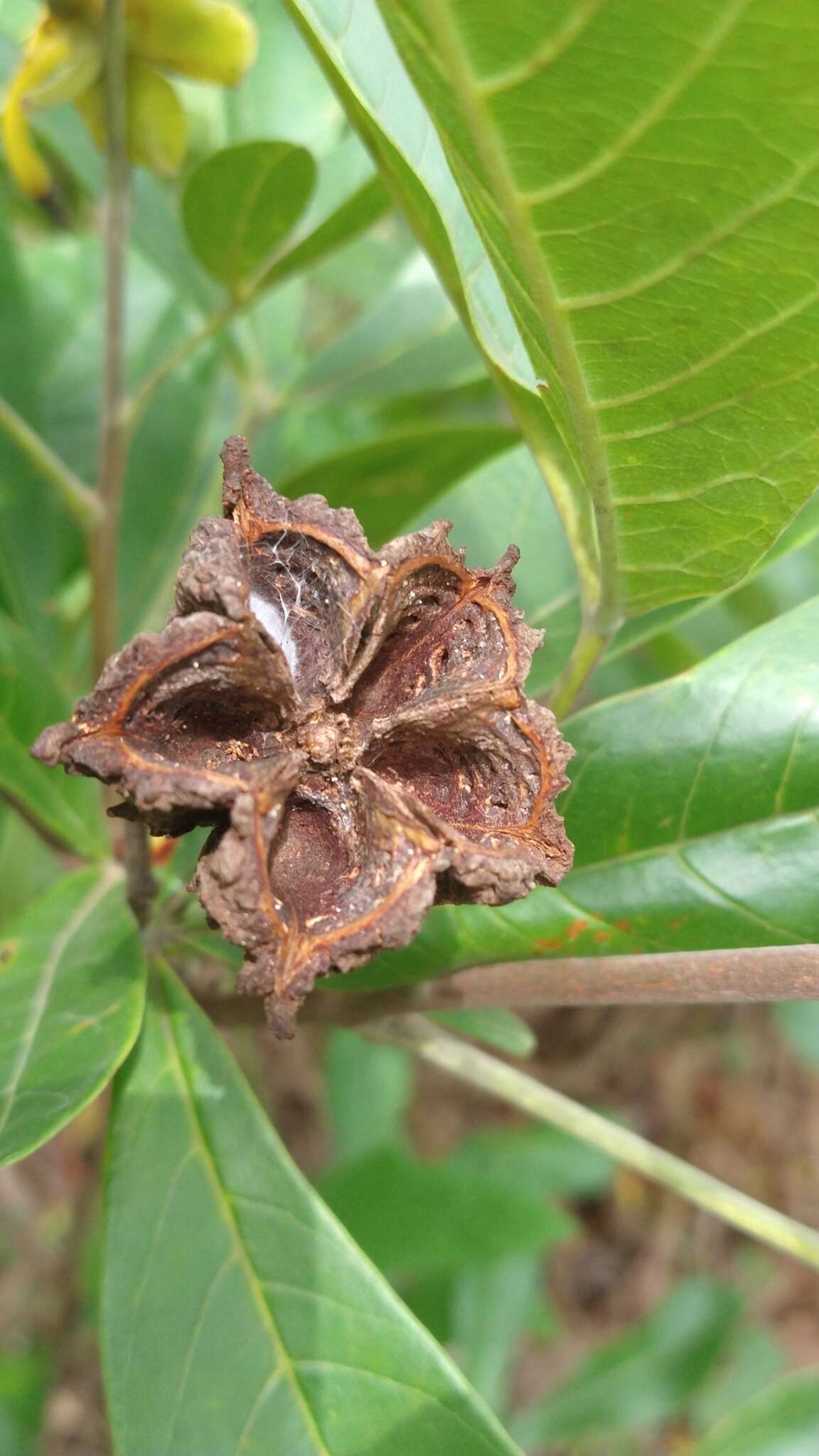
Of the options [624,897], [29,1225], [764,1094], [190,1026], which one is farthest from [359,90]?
[764,1094]

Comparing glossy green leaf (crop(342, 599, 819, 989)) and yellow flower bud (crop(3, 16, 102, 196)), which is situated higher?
yellow flower bud (crop(3, 16, 102, 196))

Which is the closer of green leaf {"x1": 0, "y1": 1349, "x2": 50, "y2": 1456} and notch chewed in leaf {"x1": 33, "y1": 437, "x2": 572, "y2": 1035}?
notch chewed in leaf {"x1": 33, "y1": 437, "x2": 572, "y2": 1035}

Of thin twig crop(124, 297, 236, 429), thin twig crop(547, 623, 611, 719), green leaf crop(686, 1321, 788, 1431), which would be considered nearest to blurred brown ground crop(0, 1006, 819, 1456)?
green leaf crop(686, 1321, 788, 1431)

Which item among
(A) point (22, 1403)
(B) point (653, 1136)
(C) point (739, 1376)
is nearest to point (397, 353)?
(A) point (22, 1403)

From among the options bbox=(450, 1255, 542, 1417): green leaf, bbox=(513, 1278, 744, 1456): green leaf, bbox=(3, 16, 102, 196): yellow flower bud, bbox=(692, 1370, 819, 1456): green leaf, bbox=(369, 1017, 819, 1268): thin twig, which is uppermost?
bbox=(3, 16, 102, 196): yellow flower bud

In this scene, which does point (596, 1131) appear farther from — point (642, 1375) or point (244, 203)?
point (642, 1375)

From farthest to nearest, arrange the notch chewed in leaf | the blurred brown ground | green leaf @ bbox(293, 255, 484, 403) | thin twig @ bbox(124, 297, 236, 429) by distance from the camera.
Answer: the blurred brown ground → green leaf @ bbox(293, 255, 484, 403) → thin twig @ bbox(124, 297, 236, 429) → the notch chewed in leaf

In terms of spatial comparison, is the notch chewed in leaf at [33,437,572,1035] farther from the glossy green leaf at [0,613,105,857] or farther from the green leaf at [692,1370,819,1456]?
the green leaf at [692,1370,819,1456]
